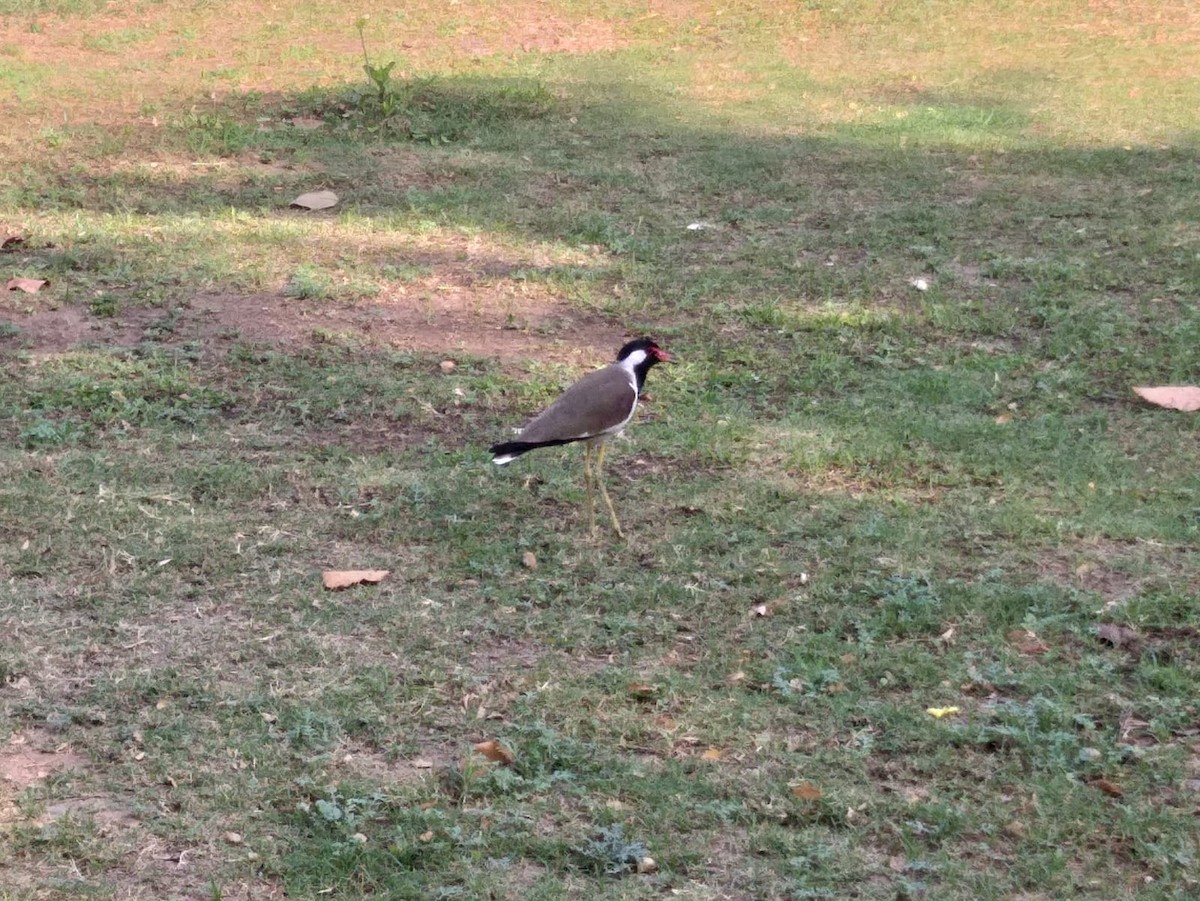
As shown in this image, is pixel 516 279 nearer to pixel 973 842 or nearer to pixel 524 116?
pixel 524 116

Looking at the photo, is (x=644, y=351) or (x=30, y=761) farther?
(x=644, y=351)

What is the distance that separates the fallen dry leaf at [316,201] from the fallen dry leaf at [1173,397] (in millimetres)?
4756

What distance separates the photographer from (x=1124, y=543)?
5.04 meters

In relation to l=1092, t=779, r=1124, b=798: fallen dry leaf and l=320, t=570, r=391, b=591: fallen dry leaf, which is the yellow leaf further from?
l=320, t=570, r=391, b=591: fallen dry leaf

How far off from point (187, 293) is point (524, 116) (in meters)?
4.48

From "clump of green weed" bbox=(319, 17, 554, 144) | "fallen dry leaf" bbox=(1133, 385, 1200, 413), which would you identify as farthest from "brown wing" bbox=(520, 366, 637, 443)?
"clump of green weed" bbox=(319, 17, 554, 144)

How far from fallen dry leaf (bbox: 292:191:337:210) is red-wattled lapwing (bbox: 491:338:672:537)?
409cm

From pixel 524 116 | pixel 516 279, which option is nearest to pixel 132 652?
pixel 516 279

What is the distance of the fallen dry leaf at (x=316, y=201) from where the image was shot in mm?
8867

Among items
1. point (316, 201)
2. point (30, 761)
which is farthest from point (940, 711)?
point (316, 201)

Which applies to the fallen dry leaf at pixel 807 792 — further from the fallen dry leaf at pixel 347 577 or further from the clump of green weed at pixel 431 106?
the clump of green weed at pixel 431 106

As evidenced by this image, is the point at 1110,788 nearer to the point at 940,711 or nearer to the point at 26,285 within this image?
the point at 940,711

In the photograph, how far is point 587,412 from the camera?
16.6ft

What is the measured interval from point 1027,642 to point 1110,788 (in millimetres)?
755
